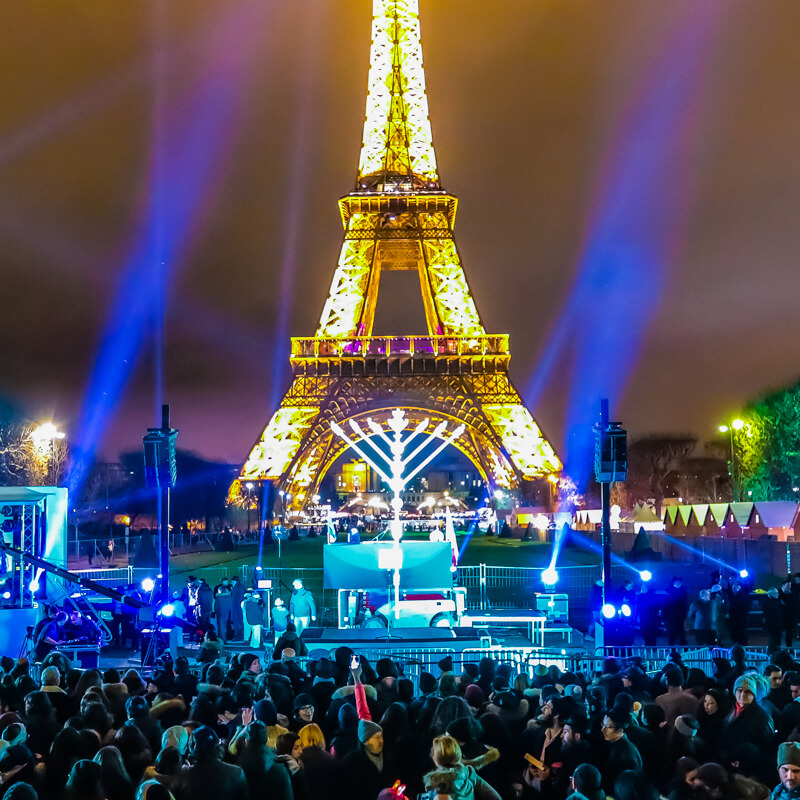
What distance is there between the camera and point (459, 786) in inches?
203

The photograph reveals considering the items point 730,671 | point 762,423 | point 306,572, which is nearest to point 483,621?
point 730,671

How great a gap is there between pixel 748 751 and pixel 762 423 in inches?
2298

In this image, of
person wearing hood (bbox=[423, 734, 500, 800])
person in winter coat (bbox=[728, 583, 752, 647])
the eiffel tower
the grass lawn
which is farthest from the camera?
the eiffel tower

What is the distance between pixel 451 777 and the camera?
16.9 ft

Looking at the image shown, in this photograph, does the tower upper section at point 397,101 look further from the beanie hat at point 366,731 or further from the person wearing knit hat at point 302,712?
the beanie hat at point 366,731

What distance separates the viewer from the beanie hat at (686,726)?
7.05 meters

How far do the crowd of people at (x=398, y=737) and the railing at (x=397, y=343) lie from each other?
147 feet

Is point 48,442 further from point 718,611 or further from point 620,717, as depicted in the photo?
point 620,717

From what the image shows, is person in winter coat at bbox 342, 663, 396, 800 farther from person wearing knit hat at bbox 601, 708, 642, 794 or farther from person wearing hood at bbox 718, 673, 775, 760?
person wearing hood at bbox 718, 673, 775, 760

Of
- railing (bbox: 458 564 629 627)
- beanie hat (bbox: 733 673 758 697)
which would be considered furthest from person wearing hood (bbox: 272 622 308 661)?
railing (bbox: 458 564 629 627)

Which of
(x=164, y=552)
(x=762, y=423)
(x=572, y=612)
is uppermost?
(x=762, y=423)

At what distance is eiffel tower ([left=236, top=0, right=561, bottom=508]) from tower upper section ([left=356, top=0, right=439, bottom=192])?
0.05 m

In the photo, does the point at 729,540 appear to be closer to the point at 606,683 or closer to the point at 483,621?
the point at 483,621

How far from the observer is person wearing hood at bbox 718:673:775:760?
23.4 ft
